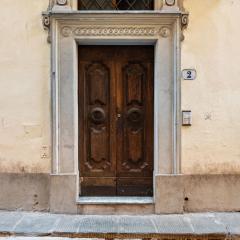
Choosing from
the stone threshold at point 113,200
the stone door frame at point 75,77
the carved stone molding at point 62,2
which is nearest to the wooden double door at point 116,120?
the stone threshold at point 113,200

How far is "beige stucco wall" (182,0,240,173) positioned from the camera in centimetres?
708

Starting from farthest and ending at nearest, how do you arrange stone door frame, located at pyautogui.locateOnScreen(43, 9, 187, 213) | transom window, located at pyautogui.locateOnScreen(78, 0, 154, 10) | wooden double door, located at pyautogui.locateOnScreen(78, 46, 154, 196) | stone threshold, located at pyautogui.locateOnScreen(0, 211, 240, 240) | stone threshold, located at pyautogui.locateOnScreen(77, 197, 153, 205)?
wooden double door, located at pyautogui.locateOnScreen(78, 46, 154, 196)
transom window, located at pyautogui.locateOnScreen(78, 0, 154, 10)
stone threshold, located at pyautogui.locateOnScreen(77, 197, 153, 205)
stone door frame, located at pyautogui.locateOnScreen(43, 9, 187, 213)
stone threshold, located at pyautogui.locateOnScreen(0, 211, 240, 240)

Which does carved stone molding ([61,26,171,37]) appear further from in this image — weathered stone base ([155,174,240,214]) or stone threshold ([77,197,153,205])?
stone threshold ([77,197,153,205])

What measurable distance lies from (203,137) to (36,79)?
9.72ft

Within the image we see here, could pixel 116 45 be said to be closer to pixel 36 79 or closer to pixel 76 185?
pixel 36 79

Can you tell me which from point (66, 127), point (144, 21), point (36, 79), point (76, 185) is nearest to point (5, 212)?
point (76, 185)

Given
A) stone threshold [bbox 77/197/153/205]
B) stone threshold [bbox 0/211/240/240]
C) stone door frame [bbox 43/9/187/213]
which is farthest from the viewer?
stone threshold [bbox 77/197/153/205]

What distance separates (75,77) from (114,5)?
139 centimetres

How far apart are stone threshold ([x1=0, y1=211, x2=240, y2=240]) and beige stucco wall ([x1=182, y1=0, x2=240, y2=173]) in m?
0.89

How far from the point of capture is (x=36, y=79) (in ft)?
23.3

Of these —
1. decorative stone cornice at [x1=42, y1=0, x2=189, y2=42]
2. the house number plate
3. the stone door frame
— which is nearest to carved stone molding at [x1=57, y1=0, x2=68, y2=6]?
decorative stone cornice at [x1=42, y1=0, x2=189, y2=42]

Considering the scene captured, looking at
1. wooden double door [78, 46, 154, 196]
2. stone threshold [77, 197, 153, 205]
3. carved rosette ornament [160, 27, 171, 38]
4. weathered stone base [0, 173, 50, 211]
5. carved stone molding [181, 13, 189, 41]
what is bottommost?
stone threshold [77, 197, 153, 205]

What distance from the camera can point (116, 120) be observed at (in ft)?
24.2

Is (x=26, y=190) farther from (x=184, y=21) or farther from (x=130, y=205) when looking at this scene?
(x=184, y=21)
